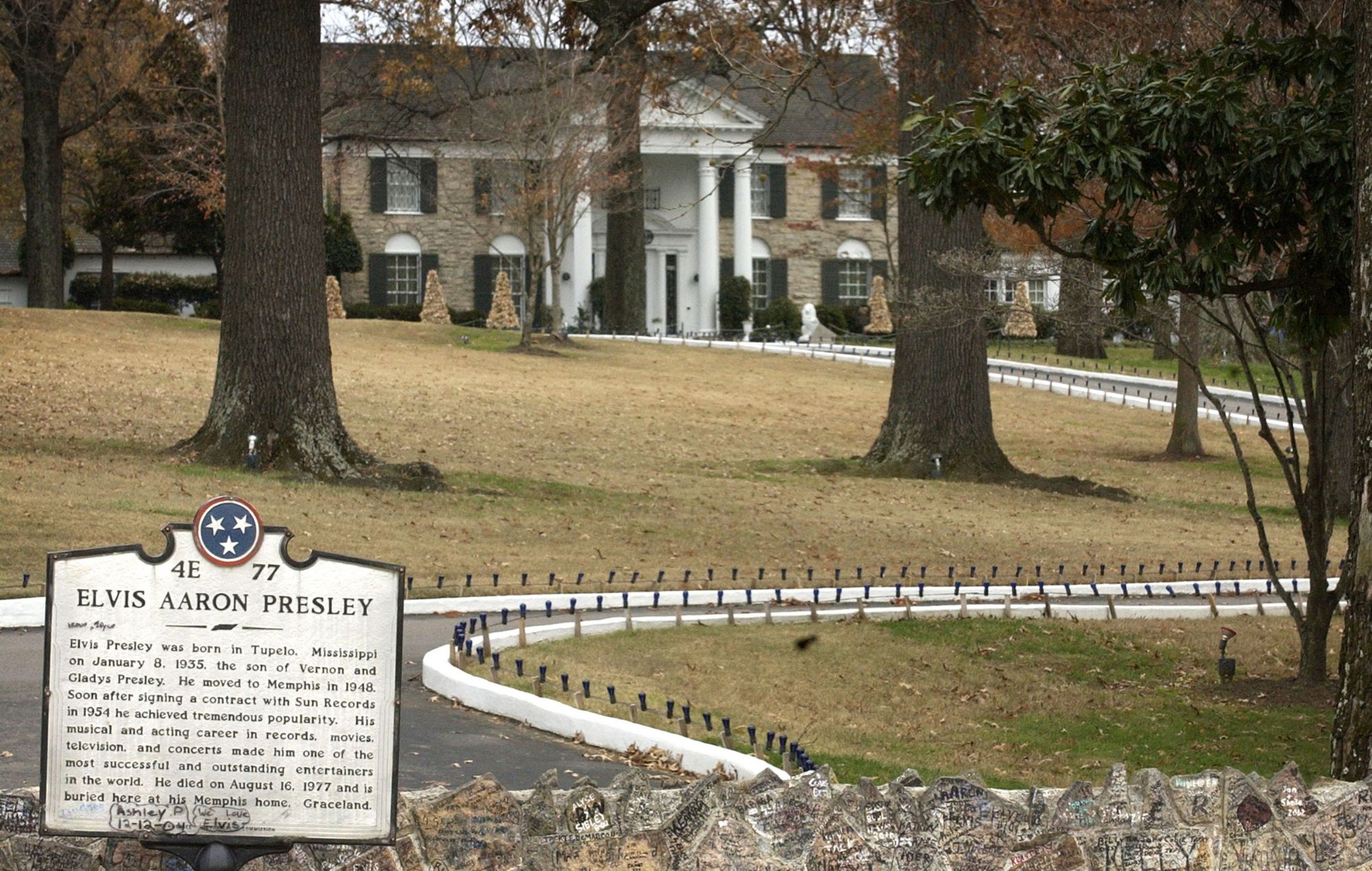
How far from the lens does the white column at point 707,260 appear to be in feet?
173

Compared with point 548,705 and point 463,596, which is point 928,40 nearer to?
point 463,596

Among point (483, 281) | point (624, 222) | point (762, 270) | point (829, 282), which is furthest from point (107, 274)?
point (829, 282)

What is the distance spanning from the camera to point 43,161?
38.3 metres

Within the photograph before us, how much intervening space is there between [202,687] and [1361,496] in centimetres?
498

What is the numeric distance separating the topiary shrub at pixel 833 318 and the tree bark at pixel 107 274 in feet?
71.3

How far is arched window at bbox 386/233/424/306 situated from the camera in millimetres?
52188

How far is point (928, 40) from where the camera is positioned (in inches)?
869

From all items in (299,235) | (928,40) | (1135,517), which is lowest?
(1135,517)

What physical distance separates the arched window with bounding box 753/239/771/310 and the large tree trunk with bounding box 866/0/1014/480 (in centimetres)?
3196

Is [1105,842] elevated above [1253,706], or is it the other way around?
[1105,842]

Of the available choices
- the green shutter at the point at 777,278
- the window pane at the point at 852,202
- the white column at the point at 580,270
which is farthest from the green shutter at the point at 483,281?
the window pane at the point at 852,202

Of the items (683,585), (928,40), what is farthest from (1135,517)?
(683,585)

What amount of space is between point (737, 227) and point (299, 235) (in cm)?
3637

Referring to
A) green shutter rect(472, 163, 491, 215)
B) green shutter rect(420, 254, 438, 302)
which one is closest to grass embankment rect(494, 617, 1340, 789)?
green shutter rect(472, 163, 491, 215)
